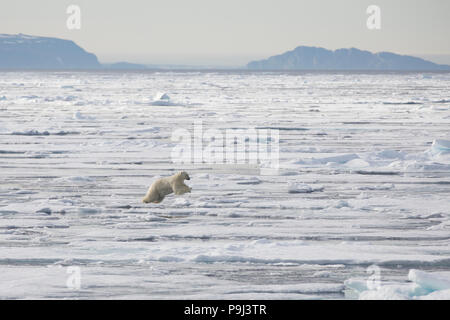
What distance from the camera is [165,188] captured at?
6844 millimetres

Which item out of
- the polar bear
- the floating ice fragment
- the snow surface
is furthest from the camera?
the floating ice fragment

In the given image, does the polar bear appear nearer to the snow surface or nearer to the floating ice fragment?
the snow surface

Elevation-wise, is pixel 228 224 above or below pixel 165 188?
below

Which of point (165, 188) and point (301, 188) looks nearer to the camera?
point (165, 188)

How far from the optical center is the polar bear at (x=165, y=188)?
6.59 m

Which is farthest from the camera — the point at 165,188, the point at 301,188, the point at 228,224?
the point at 301,188

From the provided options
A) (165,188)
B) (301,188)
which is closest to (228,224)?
(165,188)

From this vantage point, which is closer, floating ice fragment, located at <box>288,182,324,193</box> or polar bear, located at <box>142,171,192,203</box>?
polar bear, located at <box>142,171,192,203</box>

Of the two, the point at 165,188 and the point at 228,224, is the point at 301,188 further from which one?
the point at 228,224

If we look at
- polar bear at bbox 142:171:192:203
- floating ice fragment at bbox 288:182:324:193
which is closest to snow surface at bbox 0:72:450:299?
floating ice fragment at bbox 288:182:324:193

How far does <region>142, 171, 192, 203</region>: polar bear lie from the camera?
21.6ft

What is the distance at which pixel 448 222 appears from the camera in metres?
5.74

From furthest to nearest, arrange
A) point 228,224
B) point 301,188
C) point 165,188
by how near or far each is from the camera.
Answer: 1. point 301,188
2. point 165,188
3. point 228,224
